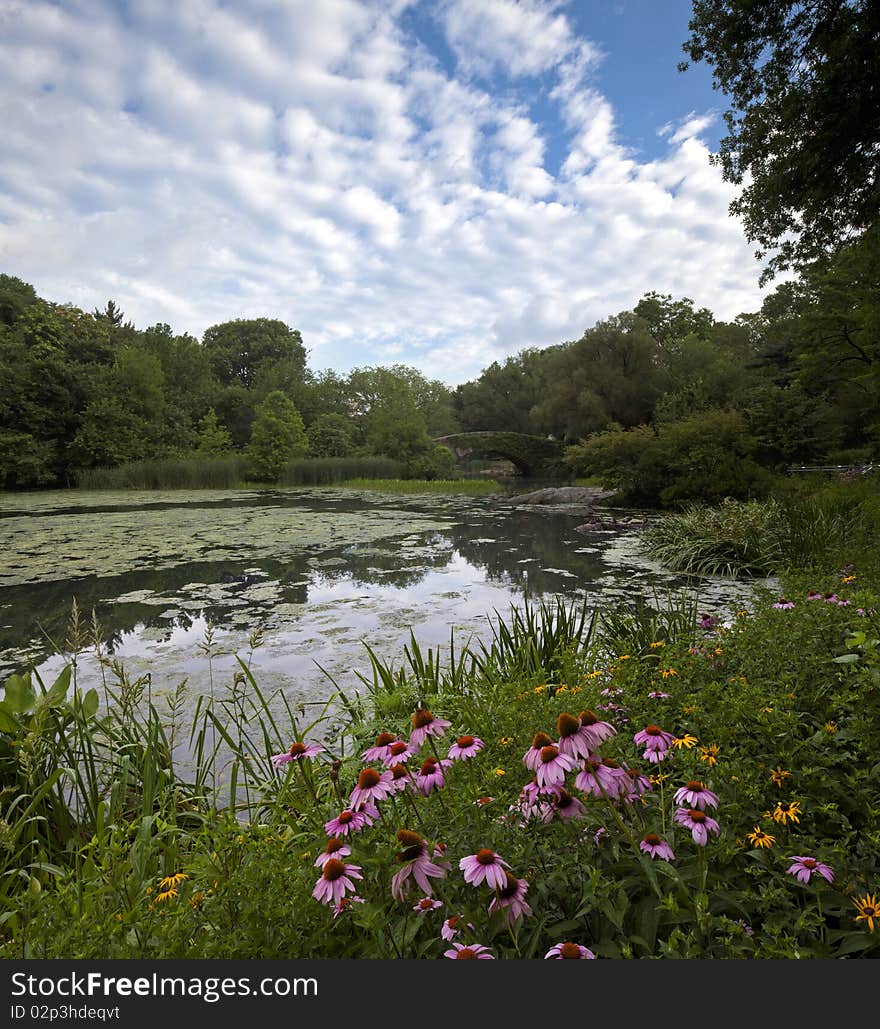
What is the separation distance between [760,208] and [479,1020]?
10904 mm

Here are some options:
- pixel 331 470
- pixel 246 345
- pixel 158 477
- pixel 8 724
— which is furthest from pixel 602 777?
pixel 246 345

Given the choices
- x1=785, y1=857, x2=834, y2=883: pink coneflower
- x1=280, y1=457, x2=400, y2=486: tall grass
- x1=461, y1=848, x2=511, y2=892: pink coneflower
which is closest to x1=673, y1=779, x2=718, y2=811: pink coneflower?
x1=785, y1=857, x2=834, y2=883: pink coneflower

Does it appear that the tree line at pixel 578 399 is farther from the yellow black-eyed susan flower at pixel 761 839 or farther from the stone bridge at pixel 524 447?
the yellow black-eyed susan flower at pixel 761 839

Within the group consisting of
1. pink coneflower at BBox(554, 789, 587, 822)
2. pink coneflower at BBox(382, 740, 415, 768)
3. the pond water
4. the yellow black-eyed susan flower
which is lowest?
the pond water

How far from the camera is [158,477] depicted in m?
20.3

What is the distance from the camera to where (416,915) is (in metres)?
0.96


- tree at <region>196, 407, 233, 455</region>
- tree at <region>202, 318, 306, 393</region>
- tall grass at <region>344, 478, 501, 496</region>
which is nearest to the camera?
tall grass at <region>344, 478, 501, 496</region>

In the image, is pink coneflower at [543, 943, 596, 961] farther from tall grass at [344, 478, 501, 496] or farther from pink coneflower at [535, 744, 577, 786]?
tall grass at [344, 478, 501, 496]

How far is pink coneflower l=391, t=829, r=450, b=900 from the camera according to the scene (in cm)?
86

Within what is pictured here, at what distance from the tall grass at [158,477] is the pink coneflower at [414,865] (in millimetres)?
21856

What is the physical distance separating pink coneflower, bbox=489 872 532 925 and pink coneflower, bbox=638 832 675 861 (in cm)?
25

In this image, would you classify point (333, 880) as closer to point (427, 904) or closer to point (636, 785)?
point (427, 904)

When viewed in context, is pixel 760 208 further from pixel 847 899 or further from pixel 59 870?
pixel 59 870

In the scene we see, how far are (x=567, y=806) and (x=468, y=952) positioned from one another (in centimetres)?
28
